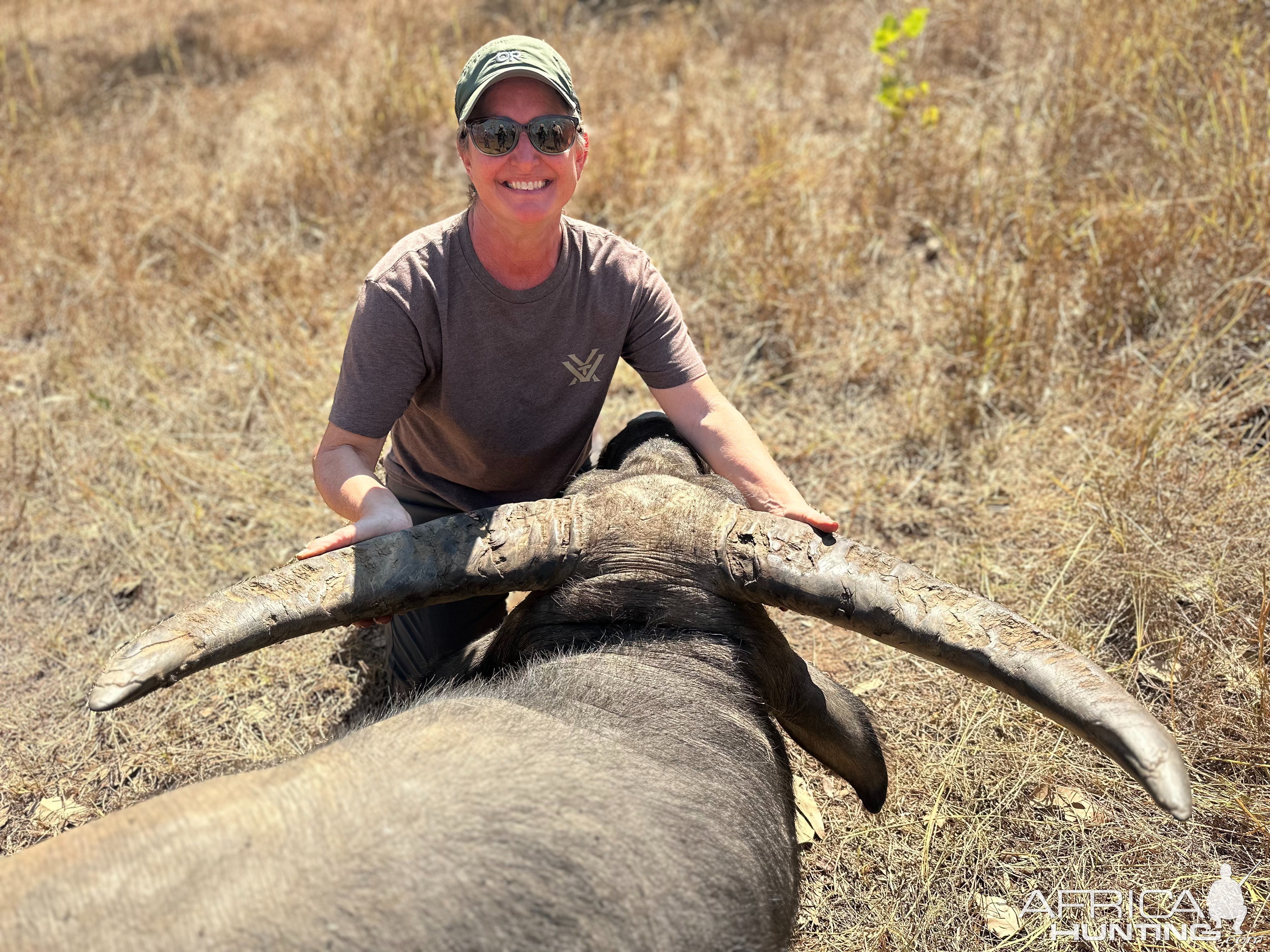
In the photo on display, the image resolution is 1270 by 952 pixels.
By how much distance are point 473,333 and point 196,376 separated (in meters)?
3.11

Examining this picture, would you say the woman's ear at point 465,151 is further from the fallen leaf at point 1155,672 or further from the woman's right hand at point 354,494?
the fallen leaf at point 1155,672

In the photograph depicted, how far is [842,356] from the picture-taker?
5.31 meters

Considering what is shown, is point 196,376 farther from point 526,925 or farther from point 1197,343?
point 1197,343

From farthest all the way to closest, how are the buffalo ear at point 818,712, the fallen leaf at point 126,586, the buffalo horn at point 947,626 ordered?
the fallen leaf at point 126,586
the buffalo ear at point 818,712
the buffalo horn at point 947,626

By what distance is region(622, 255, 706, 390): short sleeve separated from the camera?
11.1 ft

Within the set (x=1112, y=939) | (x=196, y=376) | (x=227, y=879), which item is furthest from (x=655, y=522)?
(x=196, y=376)

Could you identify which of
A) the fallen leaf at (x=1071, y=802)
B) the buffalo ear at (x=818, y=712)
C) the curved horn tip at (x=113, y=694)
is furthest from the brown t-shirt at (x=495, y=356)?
the fallen leaf at (x=1071, y=802)

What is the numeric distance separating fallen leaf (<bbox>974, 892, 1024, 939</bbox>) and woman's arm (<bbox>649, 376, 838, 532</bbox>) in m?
1.37

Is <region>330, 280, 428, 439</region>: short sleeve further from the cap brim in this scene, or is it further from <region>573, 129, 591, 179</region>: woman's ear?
<region>573, 129, 591, 179</region>: woman's ear

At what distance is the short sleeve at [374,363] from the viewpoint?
9.85ft

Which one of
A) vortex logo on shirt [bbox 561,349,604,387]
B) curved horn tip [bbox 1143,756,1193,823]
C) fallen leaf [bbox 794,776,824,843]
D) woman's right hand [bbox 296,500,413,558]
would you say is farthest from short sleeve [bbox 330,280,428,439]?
curved horn tip [bbox 1143,756,1193,823]

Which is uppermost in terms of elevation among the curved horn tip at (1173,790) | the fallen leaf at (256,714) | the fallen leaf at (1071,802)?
the curved horn tip at (1173,790)

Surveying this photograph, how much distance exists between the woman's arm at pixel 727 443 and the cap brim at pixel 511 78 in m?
1.03

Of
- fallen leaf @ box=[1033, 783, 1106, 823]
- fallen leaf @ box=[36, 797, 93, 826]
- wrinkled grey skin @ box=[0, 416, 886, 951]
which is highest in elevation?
wrinkled grey skin @ box=[0, 416, 886, 951]
